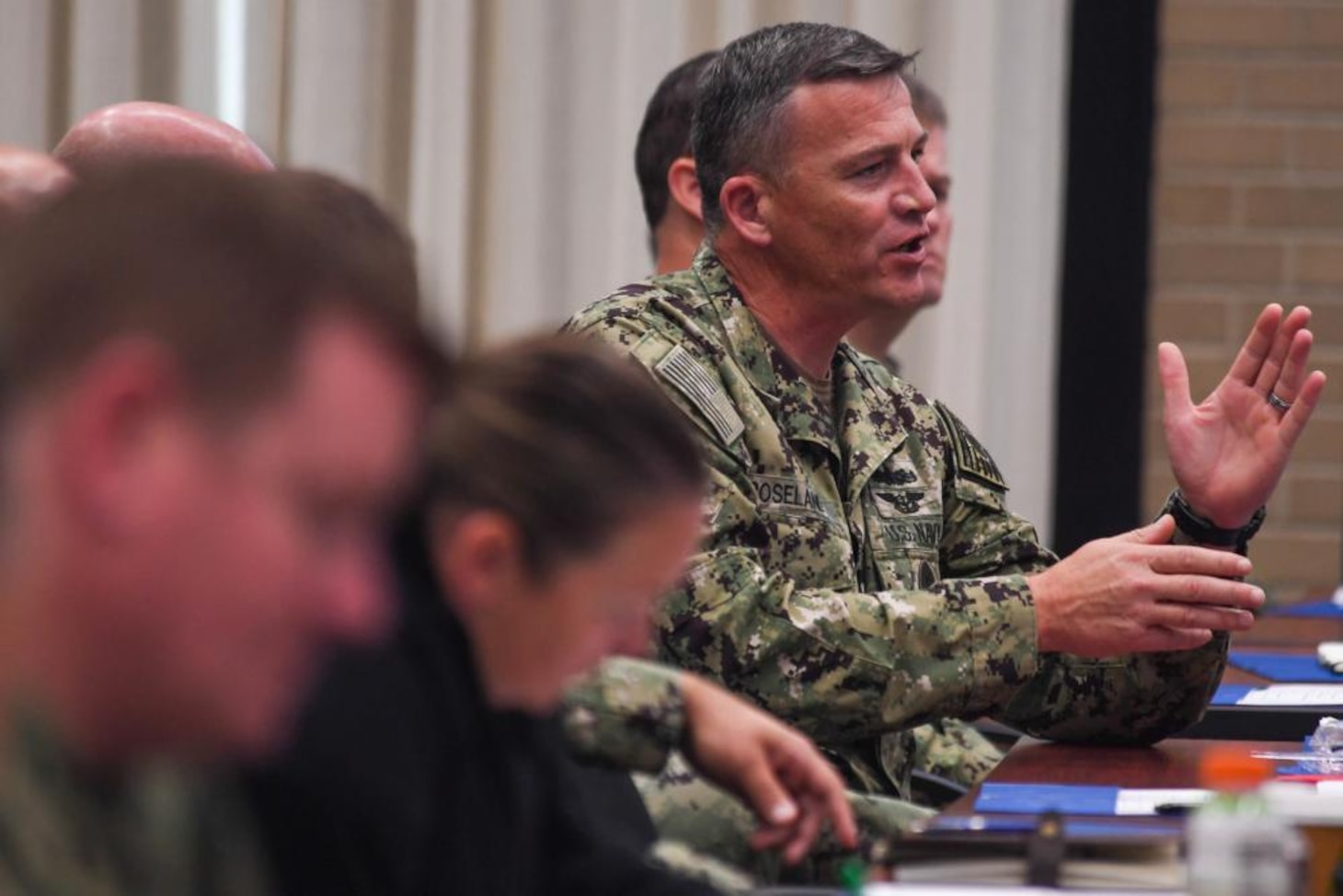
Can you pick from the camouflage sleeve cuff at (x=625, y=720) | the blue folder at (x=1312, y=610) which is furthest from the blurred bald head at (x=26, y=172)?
the blue folder at (x=1312, y=610)

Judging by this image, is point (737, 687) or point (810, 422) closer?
point (737, 687)

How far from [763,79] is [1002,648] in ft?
2.63

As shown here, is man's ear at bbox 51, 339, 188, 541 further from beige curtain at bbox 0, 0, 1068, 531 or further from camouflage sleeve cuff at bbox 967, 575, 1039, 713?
beige curtain at bbox 0, 0, 1068, 531

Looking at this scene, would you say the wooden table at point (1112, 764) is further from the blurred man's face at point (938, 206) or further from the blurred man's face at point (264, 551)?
the blurred man's face at point (938, 206)

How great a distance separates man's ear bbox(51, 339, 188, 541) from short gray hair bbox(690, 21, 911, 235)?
1.81 m

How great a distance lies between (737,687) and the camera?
6.79 ft

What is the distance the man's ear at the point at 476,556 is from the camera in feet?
3.64

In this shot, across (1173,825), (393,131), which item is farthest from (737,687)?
(393,131)

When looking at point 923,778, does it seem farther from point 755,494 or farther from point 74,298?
point 74,298

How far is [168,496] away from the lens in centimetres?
73

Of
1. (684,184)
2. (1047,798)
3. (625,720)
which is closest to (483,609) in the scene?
(625,720)

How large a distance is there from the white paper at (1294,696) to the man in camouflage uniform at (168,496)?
177 centimetres

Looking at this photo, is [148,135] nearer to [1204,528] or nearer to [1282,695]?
[1204,528]

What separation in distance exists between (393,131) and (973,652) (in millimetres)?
2438
